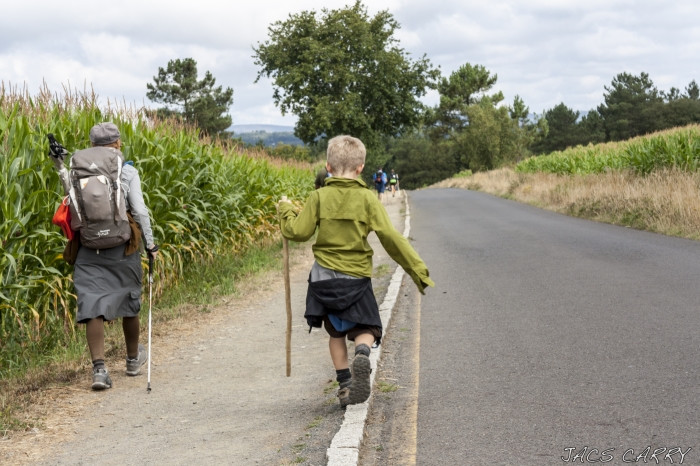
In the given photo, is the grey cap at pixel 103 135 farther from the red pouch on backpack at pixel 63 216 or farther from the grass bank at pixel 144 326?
the grass bank at pixel 144 326

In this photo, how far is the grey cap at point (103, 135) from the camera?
18.9 ft

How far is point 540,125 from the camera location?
339ft

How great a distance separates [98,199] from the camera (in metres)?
5.49

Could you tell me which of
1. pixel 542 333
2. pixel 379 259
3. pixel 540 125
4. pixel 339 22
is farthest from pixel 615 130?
pixel 542 333

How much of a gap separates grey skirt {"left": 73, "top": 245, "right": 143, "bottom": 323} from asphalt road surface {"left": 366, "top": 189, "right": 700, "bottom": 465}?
2292mm

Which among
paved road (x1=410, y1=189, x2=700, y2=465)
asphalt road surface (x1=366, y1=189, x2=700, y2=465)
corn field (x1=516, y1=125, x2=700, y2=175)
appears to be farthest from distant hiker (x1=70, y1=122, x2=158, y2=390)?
corn field (x1=516, y1=125, x2=700, y2=175)

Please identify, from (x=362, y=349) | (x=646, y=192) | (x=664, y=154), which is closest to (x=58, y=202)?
(x=362, y=349)

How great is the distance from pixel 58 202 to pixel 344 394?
11.4ft

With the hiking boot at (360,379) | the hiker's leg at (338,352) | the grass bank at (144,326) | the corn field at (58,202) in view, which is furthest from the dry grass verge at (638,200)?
the hiking boot at (360,379)

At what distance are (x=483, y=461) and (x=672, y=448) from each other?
3.27 feet

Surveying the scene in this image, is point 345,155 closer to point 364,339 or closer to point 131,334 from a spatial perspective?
point 364,339

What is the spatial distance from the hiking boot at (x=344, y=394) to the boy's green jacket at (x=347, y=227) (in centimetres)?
74

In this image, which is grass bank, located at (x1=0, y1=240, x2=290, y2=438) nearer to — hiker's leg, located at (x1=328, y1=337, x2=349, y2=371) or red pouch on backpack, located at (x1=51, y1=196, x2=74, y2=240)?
red pouch on backpack, located at (x1=51, y1=196, x2=74, y2=240)

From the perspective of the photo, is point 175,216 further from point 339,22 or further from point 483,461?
point 339,22
